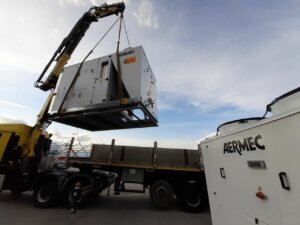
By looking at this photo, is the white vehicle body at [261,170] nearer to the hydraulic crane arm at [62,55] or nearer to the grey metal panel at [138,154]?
the grey metal panel at [138,154]

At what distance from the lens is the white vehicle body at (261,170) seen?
1.50m

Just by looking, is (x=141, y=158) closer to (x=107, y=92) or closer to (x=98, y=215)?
(x=98, y=215)

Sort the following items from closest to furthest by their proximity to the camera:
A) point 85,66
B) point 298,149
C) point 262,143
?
point 298,149 → point 262,143 → point 85,66

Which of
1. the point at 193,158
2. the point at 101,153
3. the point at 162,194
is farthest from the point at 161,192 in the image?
the point at 101,153

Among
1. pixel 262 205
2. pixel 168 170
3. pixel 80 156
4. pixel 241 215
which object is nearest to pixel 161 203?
pixel 168 170

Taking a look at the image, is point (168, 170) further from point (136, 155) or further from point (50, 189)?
point (50, 189)

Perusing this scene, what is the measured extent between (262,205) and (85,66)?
4852 mm

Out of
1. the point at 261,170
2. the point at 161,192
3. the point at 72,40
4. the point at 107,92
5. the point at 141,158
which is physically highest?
the point at 72,40

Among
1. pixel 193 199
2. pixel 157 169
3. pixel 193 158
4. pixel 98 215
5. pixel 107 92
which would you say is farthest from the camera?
pixel 193 158

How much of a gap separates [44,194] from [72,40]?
6.17 metres

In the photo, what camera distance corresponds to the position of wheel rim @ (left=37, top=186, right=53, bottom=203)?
243 inches

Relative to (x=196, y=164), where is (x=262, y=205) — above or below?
below

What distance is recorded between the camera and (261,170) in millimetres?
1822

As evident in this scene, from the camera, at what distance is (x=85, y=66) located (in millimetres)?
4848
